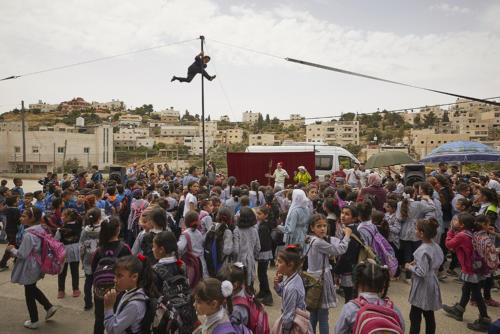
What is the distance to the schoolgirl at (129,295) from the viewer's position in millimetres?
2145

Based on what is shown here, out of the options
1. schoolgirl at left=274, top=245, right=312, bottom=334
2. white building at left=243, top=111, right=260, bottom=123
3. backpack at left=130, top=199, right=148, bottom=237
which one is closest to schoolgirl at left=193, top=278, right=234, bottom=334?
schoolgirl at left=274, top=245, right=312, bottom=334

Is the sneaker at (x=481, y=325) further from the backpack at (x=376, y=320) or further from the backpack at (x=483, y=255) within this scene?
the backpack at (x=376, y=320)

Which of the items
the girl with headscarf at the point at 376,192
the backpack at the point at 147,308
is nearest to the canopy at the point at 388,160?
the girl with headscarf at the point at 376,192

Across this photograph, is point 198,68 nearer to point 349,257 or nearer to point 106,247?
point 106,247

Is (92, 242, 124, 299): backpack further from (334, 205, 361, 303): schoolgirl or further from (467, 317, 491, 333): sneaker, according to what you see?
(467, 317, 491, 333): sneaker

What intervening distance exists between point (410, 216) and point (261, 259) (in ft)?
9.14

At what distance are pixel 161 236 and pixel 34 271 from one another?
2113 mm

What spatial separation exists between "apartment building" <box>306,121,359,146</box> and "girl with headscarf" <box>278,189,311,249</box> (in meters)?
88.7

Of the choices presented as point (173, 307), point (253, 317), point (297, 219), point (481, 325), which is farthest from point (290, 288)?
point (481, 325)

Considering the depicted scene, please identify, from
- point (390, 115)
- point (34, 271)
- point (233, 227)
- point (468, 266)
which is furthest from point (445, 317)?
point (390, 115)

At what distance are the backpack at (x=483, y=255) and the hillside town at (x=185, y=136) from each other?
36.5 m

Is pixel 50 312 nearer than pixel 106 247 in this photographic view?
No

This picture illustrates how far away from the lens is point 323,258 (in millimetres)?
3162

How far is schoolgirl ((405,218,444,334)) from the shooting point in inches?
123
